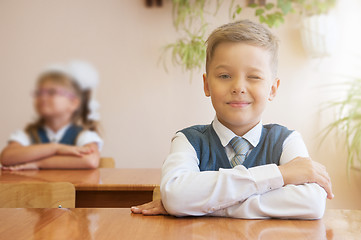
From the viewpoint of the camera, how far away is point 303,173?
104 cm

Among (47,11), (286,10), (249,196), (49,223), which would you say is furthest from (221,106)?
(47,11)

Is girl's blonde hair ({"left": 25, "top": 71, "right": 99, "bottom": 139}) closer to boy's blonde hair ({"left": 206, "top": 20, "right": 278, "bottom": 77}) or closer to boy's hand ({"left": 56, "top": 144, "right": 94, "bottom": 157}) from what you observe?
boy's hand ({"left": 56, "top": 144, "right": 94, "bottom": 157})

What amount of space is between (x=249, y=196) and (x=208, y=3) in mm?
2391

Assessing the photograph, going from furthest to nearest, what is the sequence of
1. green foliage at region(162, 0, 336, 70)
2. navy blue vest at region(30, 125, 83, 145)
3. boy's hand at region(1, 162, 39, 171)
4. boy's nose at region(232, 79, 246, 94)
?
green foliage at region(162, 0, 336, 70)
navy blue vest at region(30, 125, 83, 145)
boy's hand at region(1, 162, 39, 171)
boy's nose at region(232, 79, 246, 94)

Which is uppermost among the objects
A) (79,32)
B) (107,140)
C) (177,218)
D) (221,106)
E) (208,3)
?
(208,3)

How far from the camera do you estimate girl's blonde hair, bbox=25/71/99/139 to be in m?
2.93

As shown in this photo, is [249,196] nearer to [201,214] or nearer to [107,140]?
[201,214]

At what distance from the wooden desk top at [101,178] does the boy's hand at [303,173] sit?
763 mm

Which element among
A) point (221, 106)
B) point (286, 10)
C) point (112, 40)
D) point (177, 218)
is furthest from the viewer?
point (112, 40)

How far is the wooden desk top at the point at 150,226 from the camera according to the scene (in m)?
0.84

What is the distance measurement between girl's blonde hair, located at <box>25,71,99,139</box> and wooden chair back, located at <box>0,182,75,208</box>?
1485 millimetres

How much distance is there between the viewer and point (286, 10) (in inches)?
120

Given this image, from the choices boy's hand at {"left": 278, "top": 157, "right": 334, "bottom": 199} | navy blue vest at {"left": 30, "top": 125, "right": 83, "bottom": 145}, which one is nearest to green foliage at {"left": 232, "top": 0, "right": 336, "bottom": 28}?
navy blue vest at {"left": 30, "top": 125, "right": 83, "bottom": 145}

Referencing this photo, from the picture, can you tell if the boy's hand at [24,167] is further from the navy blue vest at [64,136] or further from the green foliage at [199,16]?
the green foliage at [199,16]
